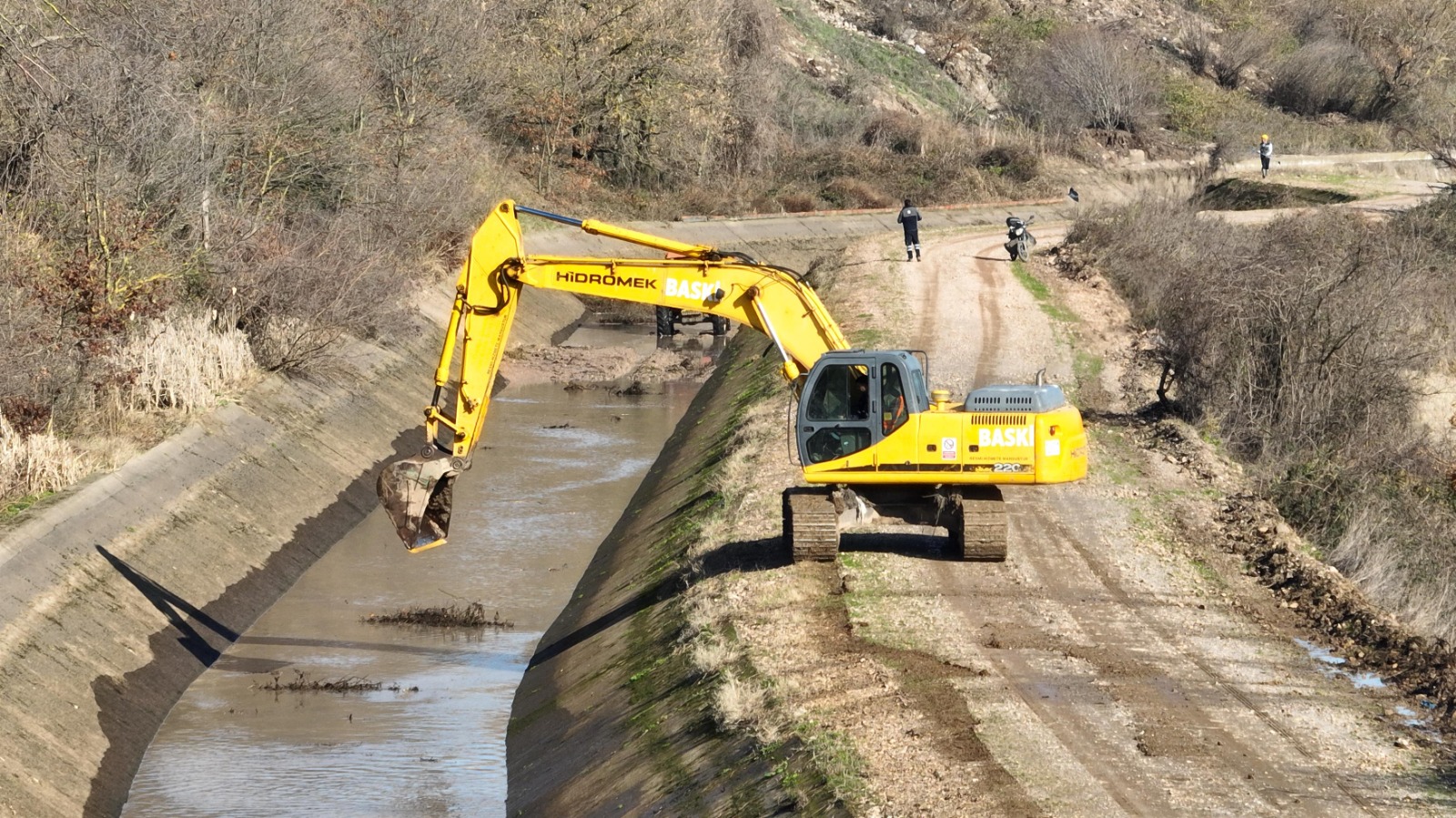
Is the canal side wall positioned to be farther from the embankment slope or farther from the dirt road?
the dirt road

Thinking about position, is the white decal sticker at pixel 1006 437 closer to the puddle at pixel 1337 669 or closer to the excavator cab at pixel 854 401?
the excavator cab at pixel 854 401

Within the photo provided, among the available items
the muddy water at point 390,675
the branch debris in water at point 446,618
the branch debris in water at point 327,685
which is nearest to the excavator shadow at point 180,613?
the muddy water at point 390,675

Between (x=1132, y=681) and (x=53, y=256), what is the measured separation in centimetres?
2067

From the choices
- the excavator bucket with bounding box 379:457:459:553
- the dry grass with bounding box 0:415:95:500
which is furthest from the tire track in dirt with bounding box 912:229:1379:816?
the dry grass with bounding box 0:415:95:500

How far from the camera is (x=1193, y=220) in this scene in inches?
1964

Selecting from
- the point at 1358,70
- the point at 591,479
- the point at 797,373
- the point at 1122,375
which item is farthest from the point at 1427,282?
the point at 1358,70

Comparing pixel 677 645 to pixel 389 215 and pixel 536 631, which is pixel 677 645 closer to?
pixel 536 631

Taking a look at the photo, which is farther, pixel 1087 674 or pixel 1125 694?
pixel 1087 674

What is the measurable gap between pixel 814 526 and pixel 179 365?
Result: 587 inches

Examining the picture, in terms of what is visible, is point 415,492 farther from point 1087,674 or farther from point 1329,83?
point 1329,83

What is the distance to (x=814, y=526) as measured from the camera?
20.4 meters

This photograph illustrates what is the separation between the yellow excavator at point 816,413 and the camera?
65.1ft

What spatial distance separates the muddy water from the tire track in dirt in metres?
6.09

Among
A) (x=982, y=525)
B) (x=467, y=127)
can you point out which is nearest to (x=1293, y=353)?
(x=982, y=525)
